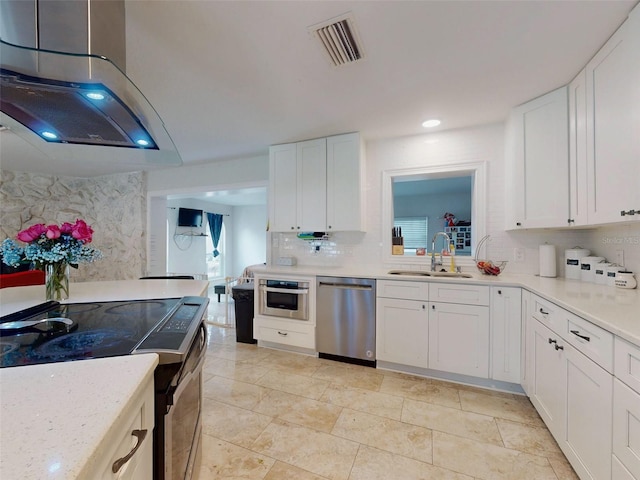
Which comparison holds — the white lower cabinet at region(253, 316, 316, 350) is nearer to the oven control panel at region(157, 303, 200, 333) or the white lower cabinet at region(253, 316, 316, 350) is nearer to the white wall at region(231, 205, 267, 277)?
the oven control panel at region(157, 303, 200, 333)

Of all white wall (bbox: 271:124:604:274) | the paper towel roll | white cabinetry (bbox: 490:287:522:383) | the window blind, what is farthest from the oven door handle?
the window blind

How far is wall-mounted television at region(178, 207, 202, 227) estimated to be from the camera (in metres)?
6.14

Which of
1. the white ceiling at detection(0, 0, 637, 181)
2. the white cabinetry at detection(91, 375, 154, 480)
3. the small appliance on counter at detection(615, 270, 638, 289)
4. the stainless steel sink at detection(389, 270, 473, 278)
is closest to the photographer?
the white cabinetry at detection(91, 375, 154, 480)

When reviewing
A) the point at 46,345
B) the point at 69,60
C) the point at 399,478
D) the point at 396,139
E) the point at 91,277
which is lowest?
the point at 399,478

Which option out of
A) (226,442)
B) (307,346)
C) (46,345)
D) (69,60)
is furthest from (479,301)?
(69,60)

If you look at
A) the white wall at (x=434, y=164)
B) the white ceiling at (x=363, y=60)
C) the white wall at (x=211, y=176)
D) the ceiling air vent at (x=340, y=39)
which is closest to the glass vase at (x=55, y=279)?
the white ceiling at (x=363, y=60)

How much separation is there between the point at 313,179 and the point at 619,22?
2.44m

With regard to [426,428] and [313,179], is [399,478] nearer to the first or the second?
[426,428]

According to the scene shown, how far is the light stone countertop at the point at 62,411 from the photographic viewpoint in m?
0.41

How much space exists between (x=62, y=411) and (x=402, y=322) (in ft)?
7.85

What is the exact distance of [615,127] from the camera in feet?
5.16

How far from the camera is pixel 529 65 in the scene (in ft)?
5.98

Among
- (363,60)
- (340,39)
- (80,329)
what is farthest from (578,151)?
(80,329)

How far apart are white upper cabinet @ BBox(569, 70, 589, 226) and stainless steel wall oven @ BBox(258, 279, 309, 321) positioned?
2312 millimetres
